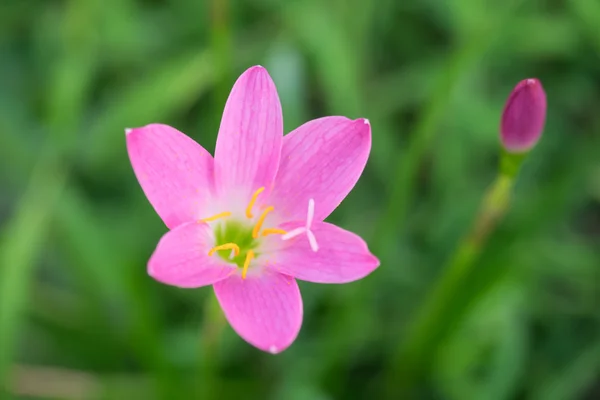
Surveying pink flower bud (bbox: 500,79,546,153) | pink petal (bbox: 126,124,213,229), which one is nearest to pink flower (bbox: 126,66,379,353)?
pink petal (bbox: 126,124,213,229)

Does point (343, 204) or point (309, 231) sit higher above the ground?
point (309, 231)

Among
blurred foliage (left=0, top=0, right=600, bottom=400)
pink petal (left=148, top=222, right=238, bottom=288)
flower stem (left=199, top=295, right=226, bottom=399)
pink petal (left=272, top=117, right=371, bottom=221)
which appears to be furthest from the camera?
blurred foliage (left=0, top=0, right=600, bottom=400)

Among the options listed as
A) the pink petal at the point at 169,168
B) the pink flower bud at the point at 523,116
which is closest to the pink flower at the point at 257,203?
the pink petal at the point at 169,168

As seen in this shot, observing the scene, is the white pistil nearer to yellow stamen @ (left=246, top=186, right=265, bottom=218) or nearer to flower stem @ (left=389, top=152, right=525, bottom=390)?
yellow stamen @ (left=246, top=186, right=265, bottom=218)

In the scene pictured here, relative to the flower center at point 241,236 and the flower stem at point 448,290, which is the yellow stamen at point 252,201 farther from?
the flower stem at point 448,290

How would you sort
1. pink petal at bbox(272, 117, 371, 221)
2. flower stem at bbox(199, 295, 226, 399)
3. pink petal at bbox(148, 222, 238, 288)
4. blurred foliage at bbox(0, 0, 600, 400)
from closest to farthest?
pink petal at bbox(148, 222, 238, 288), pink petal at bbox(272, 117, 371, 221), flower stem at bbox(199, 295, 226, 399), blurred foliage at bbox(0, 0, 600, 400)

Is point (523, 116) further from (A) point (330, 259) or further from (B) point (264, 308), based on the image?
(B) point (264, 308)

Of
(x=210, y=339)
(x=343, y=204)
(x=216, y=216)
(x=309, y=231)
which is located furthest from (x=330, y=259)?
(x=343, y=204)
